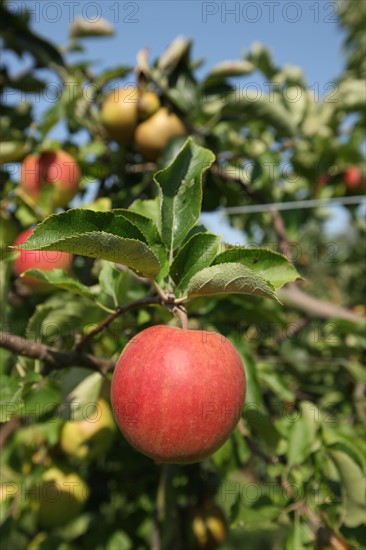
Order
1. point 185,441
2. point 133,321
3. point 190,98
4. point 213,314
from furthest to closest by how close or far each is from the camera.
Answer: point 190,98 → point 213,314 → point 133,321 → point 185,441

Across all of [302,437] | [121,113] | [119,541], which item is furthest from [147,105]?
[119,541]

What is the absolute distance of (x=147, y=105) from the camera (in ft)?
5.63

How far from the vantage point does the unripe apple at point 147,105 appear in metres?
1.70

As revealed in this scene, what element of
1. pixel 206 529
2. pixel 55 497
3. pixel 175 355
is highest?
pixel 175 355

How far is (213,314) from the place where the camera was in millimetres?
1390

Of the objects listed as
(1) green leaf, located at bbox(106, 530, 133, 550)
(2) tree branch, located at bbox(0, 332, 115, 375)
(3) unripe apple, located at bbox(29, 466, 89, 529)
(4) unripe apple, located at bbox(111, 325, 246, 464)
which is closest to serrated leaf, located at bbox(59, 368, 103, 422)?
(2) tree branch, located at bbox(0, 332, 115, 375)

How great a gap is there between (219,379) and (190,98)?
1.24 meters

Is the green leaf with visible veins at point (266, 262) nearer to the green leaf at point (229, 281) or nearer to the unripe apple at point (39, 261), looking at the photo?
the green leaf at point (229, 281)

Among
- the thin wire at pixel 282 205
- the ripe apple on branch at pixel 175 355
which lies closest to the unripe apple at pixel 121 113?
the thin wire at pixel 282 205

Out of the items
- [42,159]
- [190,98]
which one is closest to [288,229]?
[190,98]

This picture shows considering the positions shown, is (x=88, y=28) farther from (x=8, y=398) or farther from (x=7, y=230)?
(x=8, y=398)

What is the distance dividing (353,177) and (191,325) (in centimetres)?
126

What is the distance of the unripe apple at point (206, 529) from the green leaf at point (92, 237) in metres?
1.36

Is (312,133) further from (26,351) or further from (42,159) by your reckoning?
(26,351)
